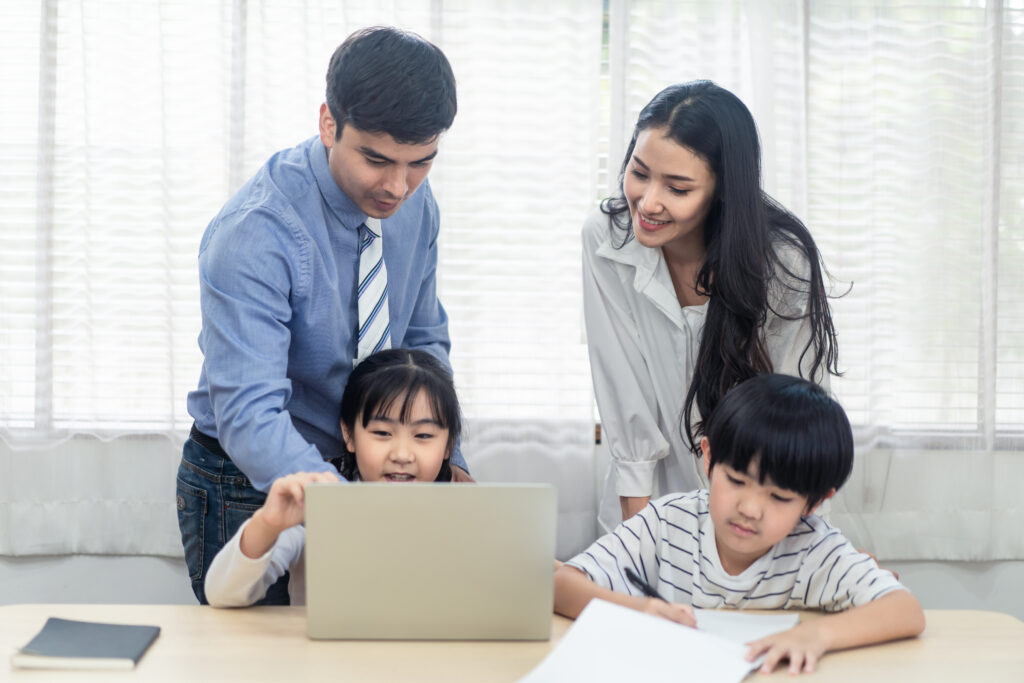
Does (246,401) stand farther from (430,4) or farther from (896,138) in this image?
(896,138)

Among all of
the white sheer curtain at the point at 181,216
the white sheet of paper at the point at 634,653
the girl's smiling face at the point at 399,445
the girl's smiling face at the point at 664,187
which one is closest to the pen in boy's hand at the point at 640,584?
the white sheet of paper at the point at 634,653

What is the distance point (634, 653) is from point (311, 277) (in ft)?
2.42

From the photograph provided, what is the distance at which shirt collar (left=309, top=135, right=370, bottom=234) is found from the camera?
4.77 feet

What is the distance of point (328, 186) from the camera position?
1.46 meters

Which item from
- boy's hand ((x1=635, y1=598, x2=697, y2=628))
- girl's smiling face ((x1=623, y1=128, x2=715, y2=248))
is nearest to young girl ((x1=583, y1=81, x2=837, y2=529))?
girl's smiling face ((x1=623, y1=128, x2=715, y2=248))

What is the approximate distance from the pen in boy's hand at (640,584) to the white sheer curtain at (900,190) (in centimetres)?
120

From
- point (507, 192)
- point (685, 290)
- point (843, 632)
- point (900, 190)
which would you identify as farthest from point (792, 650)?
point (900, 190)

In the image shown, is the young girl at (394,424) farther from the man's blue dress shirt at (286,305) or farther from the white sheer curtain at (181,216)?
the white sheer curtain at (181,216)

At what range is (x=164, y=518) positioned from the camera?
2285mm

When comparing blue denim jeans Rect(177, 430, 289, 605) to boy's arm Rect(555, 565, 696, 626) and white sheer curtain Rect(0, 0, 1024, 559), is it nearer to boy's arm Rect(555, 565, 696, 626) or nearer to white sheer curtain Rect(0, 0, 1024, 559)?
boy's arm Rect(555, 565, 696, 626)

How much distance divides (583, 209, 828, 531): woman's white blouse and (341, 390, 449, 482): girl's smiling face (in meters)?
0.38

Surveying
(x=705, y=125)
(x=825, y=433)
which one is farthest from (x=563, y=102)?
(x=825, y=433)

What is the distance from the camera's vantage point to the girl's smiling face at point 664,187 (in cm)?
152

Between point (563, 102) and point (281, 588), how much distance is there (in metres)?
1.30
